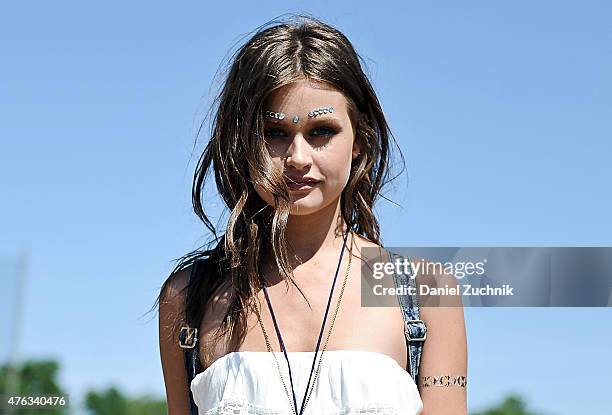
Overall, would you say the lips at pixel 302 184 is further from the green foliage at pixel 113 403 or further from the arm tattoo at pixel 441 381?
the green foliage at pixel 113 403

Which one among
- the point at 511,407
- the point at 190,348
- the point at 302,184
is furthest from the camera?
the point at 511,407

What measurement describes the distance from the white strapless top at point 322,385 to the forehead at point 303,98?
2.50ft

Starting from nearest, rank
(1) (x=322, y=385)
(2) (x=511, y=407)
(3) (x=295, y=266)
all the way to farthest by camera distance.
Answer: (1) (x=322, y=385) → (3) (x=295, y=266) → (2) (x=511, y=407)

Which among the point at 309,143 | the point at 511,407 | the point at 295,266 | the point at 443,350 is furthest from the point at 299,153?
the point at 511,407

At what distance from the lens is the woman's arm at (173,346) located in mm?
3520

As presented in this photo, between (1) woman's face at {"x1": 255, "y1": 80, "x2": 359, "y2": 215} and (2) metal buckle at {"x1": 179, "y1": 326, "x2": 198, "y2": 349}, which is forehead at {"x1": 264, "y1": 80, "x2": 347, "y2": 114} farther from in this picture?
(2) metal buckle at {"x1": 179, "y1": 326, "x2": 198, "y2": 349}

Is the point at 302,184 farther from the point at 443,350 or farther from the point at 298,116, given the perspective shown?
the point at 443,350

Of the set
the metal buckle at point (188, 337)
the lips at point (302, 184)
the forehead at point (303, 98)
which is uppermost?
the forehead at point (303, 98)

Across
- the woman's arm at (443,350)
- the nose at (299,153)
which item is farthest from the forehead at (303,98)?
the woman's arm at (443,350)

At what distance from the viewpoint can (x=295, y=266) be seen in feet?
11.5

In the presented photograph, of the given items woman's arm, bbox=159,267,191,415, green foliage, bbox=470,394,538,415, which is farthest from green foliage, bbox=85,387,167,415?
woman's arm, bbox=159,267,191,415

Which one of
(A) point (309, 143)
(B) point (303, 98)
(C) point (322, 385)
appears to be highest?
(B) point (303, 98)

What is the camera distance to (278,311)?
341 centimetres

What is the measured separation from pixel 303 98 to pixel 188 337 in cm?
84
